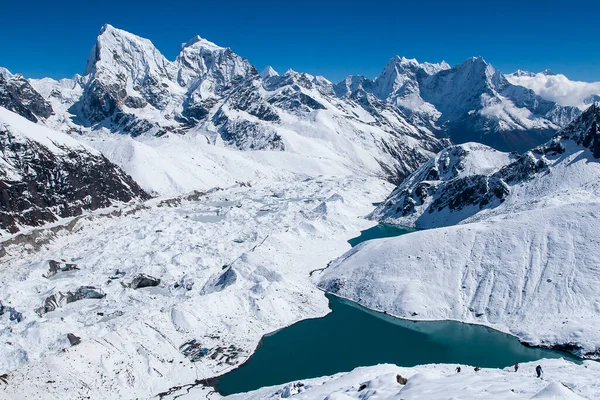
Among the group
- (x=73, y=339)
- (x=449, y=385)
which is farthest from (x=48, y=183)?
(x=449, y=385)

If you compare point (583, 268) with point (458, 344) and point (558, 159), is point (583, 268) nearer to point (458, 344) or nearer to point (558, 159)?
point (458, 344)

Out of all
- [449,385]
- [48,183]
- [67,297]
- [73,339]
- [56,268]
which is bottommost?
[449,385]

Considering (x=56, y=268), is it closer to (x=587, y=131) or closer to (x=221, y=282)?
(x=221, y=282)

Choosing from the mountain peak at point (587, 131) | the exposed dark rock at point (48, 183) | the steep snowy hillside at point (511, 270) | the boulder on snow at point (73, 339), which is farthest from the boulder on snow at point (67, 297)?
the mountain peak at point (587, 131)

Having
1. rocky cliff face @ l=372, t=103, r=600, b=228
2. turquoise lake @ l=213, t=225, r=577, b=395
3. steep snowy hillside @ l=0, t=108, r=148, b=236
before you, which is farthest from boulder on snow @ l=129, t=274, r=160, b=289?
rocky cliff face @ l=372, t=103, r=600, b=228

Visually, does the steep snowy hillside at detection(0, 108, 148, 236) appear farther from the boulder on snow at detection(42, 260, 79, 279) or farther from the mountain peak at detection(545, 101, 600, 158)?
the mountain peak at detection(545, 101, 600, 158)

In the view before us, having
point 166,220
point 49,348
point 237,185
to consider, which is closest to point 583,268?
point 49,348
